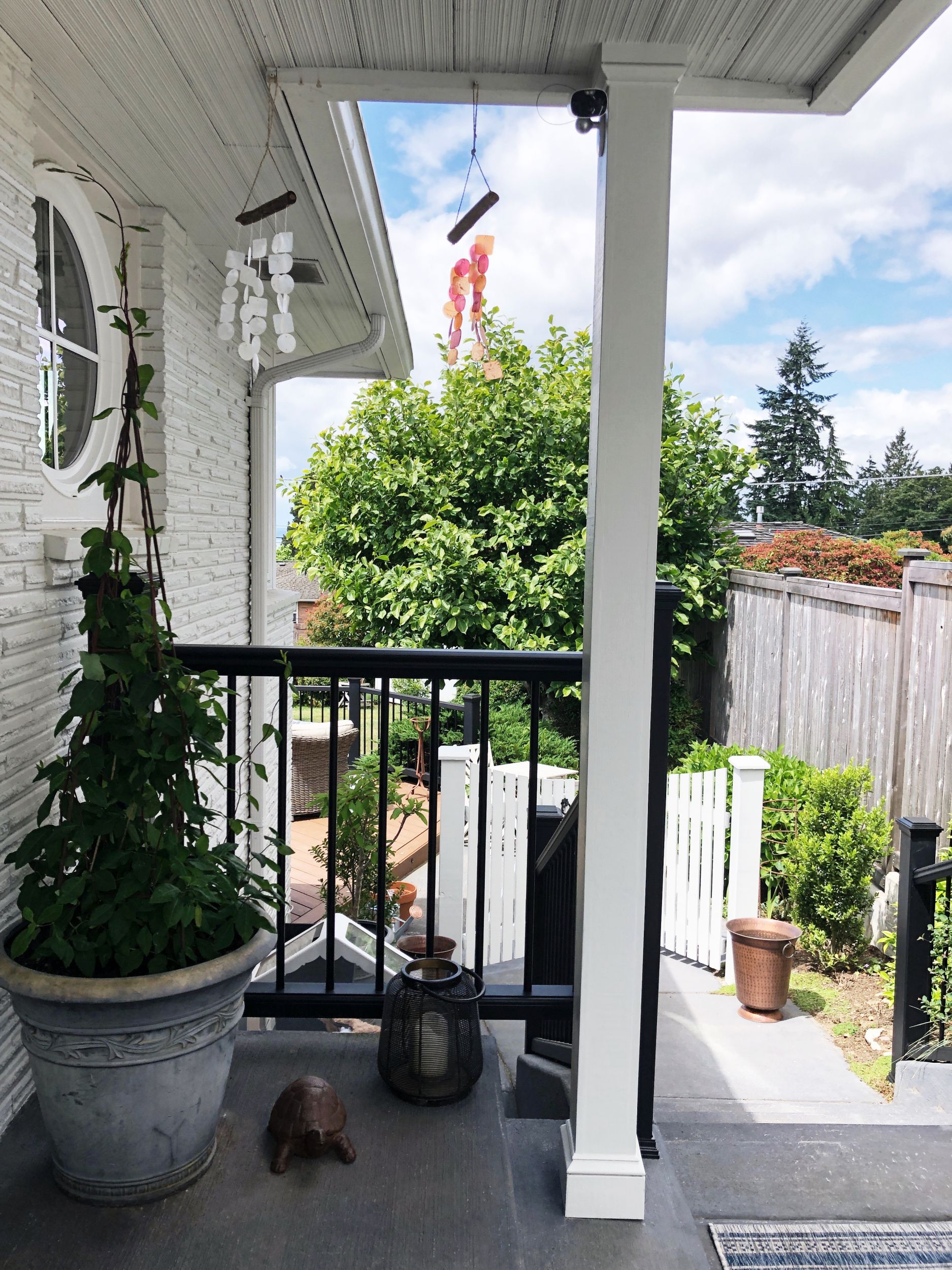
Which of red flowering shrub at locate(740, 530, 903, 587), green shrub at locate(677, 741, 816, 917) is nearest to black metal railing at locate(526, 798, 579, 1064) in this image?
green shrub at locate(677, 741, 816, 917)

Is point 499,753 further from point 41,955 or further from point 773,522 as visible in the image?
point 773,522

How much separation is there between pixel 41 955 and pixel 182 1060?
0.97 ft

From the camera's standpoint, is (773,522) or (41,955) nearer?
(41,955)

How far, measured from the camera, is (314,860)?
5316 millimetres

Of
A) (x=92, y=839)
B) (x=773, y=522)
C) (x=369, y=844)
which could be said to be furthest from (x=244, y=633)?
(x=773, y=522)

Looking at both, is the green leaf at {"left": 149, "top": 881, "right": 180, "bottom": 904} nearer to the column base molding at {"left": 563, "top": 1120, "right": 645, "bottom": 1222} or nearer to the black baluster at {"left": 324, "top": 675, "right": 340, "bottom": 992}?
the black baluster at {"left": 324, "top": 675, "right": 340, "bottom": 992}

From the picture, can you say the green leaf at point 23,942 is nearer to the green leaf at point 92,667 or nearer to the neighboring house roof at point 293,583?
the green leaf at point 92,667

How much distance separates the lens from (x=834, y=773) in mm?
4430

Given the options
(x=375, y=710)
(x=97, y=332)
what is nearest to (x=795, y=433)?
(x=375, y=710)

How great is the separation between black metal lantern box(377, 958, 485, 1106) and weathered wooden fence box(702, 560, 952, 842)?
3.08 m

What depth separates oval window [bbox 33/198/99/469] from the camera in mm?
2203

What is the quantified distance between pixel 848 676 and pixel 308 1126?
162 inches

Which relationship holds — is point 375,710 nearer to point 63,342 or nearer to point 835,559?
point 835,559

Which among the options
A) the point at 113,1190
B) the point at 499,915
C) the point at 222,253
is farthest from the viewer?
the point at 499,915
